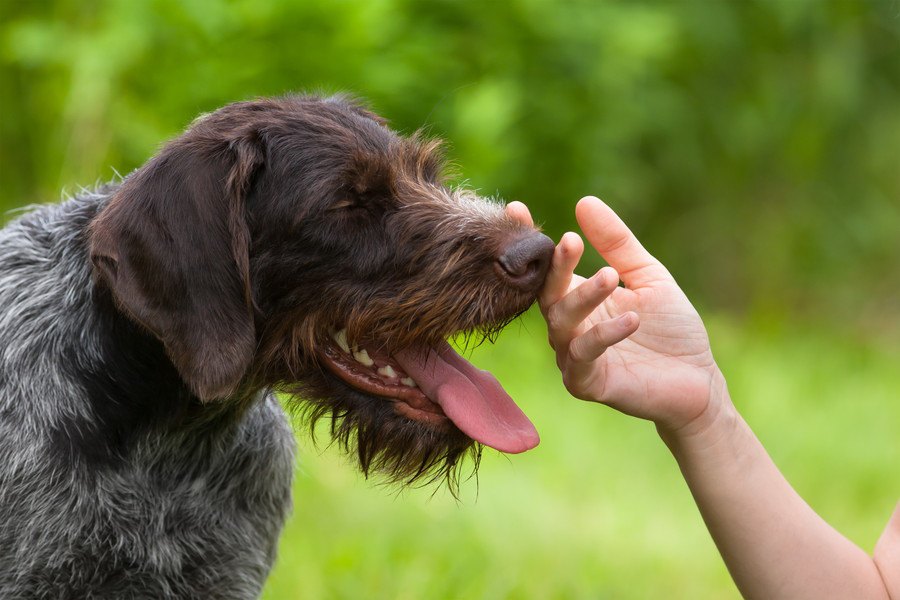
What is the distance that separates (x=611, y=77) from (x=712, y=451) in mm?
5216

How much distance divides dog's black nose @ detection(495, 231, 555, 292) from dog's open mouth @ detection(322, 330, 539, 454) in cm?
27

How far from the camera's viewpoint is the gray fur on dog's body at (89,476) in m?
3.04

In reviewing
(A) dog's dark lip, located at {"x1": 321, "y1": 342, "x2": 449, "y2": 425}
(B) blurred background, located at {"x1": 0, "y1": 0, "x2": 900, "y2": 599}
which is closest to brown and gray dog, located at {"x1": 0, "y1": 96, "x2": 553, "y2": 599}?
(A) dog's dark lip, located at {"x1": 321, "y1": 342, "x2": 449, "y2": 425}

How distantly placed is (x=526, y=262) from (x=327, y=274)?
1.70 ft

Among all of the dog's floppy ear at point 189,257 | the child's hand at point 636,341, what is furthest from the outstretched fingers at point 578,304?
the dog's floppy ear at point 189,257

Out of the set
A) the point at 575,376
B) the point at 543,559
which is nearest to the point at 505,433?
the point at 575,376

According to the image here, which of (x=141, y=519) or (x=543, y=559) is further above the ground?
(x=141, y=519)

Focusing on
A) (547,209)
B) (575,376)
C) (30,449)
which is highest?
(575,376)

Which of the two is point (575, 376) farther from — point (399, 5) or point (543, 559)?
point (399, 5)

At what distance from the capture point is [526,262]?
9.69ft

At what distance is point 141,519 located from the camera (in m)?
3.14

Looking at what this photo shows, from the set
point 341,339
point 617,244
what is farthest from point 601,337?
point 341,339

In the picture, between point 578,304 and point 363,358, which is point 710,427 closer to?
point 578,304

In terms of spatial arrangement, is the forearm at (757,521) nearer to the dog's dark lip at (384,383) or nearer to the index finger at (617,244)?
the index finger at (617,244)
